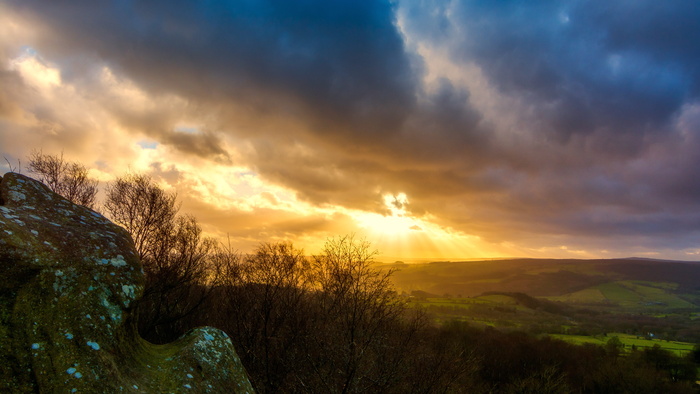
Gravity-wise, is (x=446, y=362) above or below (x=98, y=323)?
below

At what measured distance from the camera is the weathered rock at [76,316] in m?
4.47

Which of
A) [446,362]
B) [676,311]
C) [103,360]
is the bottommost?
[676,311]

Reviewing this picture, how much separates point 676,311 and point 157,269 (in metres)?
256

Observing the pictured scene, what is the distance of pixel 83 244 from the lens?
580 centimetres

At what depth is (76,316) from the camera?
16.3 ft

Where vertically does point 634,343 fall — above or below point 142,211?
below

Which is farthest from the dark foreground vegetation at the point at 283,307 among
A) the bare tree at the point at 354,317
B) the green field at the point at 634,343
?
the green field at the point at 634,343

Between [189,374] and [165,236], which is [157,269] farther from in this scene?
[189,374]

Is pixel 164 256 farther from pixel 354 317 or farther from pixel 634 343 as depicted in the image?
pixel 634 343

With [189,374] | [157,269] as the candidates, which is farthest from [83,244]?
[157,269]

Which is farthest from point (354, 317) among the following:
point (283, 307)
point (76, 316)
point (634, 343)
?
point (634, 343)

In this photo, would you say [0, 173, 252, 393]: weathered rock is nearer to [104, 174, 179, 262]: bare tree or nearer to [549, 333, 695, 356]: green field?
[104, 174, 179, 262]: bare tree

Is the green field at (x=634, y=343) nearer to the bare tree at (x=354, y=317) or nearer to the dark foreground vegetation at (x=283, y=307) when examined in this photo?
the dark foreground vegetation at (x=283, y=307)

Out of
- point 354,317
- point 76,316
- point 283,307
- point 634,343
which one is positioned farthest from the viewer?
point 634,343
